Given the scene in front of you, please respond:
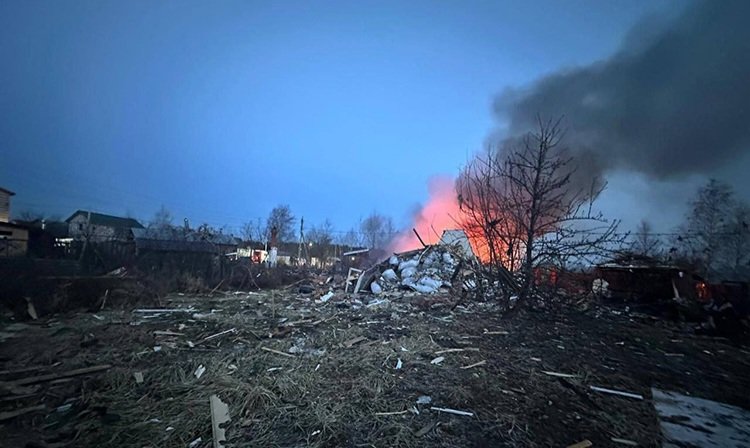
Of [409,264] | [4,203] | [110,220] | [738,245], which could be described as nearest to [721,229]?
[738,245]

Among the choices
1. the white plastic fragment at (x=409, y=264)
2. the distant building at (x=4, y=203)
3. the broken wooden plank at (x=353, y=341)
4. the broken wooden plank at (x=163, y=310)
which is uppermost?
the distant building at (x=4, y=203)

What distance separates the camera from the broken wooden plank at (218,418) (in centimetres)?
279

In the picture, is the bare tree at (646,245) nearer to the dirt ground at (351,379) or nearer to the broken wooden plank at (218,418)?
the dirt ground at (351,379)

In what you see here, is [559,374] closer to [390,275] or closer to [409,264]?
[390,275]

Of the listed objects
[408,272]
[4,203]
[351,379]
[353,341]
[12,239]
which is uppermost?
[4,203]

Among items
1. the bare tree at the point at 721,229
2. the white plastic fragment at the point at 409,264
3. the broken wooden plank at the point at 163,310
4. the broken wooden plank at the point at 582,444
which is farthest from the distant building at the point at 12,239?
the bare tree at the point at 721,229

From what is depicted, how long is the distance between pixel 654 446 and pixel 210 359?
17.1 ft

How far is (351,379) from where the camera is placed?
13.3ft

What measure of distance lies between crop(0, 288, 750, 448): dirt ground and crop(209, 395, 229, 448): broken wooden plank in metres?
0.07

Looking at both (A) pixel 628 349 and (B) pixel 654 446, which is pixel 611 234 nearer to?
Result: (A) pixel 628 349

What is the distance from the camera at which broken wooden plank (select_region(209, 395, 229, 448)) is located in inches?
110

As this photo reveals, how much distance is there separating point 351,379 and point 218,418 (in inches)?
61.0

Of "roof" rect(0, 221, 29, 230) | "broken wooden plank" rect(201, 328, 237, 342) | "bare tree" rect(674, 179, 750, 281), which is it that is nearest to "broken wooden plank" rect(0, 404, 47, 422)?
"broken wooden plank" rect(201, 328, 237, 342)

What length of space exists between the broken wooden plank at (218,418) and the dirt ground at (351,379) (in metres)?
0.07
